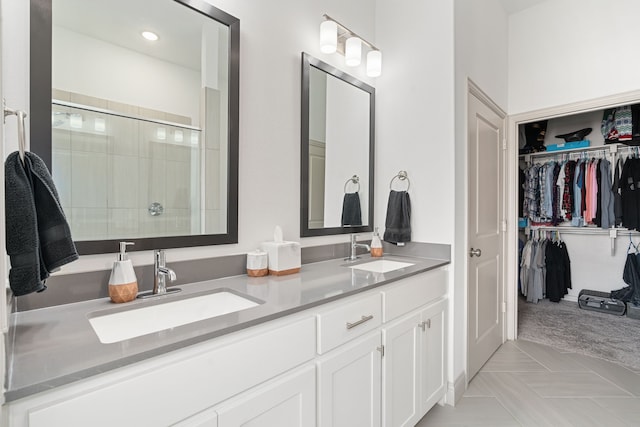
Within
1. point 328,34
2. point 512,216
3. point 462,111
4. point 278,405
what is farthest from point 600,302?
point 278,405

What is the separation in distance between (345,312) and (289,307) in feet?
0.96

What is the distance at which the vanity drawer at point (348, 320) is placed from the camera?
118 centimetres

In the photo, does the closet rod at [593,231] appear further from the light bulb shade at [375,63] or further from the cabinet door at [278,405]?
the cabinet door at [278,405]

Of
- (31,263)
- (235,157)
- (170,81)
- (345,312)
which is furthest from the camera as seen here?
(235,157)

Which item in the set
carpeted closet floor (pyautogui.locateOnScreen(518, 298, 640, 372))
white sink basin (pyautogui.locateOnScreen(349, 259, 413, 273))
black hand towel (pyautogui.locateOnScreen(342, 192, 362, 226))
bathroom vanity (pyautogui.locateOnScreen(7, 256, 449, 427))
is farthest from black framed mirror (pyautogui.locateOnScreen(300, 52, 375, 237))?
carpeted closet floor (pyautogui.locateOnScreen(518, 298, 640, 372))

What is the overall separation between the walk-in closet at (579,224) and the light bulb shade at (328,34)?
8.12 ft

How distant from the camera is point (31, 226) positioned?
0.76m

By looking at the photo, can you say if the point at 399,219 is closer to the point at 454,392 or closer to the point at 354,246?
the point at 354,246

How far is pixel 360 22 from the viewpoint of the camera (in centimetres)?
225

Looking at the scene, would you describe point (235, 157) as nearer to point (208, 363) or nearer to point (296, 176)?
point (296, 176)

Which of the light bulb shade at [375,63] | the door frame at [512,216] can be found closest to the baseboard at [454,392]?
the door frame at [512,216]

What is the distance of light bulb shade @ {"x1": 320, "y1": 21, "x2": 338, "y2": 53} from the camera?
6.12 ft

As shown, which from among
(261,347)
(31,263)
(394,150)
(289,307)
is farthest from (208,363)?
(394,150)

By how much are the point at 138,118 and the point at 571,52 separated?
121 inches
